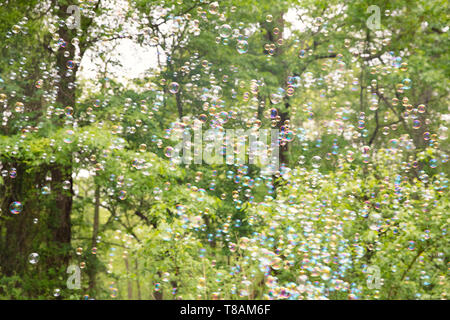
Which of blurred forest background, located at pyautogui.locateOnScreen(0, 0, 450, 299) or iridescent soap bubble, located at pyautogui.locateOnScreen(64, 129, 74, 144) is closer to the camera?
blurred forest background, located at pyautogui.locateOnScreen(0, 0, 450, 299)

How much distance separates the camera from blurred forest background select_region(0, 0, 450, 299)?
5320mm

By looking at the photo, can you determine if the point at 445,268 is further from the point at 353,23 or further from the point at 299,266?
the point at 353,23

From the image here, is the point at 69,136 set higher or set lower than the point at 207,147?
lower

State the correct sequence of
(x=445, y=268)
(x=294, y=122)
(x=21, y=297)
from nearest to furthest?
(x=445, y=268) < (x=21, y=297) < (x=294, y=122)

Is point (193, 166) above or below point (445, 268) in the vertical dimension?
above

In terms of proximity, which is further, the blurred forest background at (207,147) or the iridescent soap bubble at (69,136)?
the iridescent soap bubble at (69,136)

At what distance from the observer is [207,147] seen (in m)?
9.20

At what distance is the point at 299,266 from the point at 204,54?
20.5 ft

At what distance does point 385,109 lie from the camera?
12398mm

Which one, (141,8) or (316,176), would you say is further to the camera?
(141,8)

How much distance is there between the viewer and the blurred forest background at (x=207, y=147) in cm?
532

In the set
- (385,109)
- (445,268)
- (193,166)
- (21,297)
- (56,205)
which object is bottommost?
(21,297)

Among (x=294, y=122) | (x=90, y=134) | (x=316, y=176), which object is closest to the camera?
(x=316, y=176)
